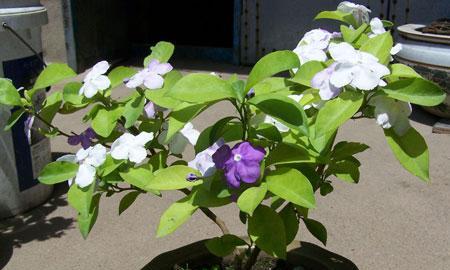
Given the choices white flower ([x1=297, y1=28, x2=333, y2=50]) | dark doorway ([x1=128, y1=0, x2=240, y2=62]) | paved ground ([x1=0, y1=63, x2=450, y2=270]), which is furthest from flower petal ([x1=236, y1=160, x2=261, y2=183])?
dark doorway ([x1=128, y1=0, x2=240, y2=62])

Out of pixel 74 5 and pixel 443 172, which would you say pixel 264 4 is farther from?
pixel 443 172

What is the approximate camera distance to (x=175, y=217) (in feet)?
4.05

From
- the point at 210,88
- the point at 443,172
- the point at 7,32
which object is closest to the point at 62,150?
the point at 7,32

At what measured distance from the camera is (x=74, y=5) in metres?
6.20

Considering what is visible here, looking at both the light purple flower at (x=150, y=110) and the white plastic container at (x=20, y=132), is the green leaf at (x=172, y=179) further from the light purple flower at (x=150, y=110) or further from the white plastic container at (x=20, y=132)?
the white plastic container at (x=20, y=132)

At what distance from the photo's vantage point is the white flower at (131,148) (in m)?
1.31

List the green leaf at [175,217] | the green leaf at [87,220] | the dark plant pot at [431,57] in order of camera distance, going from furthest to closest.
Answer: the dark plant pot at [431,57] → the green leaf at [87,220] → the green leaf at [175,217]

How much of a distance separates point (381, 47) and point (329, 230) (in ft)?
6.56

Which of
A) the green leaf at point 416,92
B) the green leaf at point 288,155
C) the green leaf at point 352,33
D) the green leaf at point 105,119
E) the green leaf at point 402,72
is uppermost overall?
the green leaf at point 352,33

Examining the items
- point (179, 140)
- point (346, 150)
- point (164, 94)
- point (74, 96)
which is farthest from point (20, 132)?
point (346, 150)

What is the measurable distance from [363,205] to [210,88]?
2413 mm

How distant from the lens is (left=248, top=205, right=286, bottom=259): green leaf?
124cm

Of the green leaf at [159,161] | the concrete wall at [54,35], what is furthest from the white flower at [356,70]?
the concrete wall at [54,35]

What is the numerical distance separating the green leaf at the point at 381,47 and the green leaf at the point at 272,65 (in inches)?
6.6
